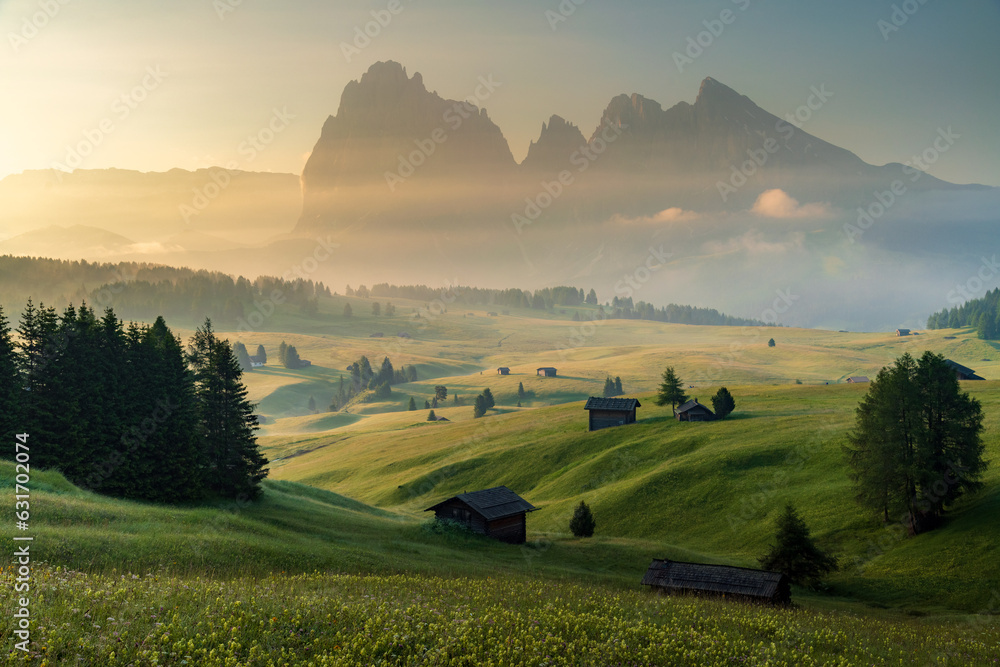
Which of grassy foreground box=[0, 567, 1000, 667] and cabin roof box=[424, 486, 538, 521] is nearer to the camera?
grassy foreground box=[0, 567, 1000, 667]

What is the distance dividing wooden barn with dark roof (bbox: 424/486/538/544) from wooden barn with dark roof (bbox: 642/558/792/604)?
18.7 metres

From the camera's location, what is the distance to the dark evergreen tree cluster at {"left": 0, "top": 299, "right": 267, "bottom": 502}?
40.0m

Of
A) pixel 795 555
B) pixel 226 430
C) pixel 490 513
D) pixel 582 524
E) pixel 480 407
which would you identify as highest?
pixel 226 430

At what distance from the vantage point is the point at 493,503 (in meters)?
52.2

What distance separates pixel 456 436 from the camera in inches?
4306

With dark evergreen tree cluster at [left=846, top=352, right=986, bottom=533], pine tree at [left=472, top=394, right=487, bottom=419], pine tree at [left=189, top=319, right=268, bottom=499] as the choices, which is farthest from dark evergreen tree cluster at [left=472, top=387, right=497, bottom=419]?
dark evergreen tree cluster at [left=846, top=352, right=986, bottom=533]

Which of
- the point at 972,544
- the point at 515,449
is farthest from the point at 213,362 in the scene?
the point at 972,544

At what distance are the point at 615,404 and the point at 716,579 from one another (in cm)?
6250

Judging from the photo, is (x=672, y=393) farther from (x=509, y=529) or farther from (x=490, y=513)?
(x=490, y=513)

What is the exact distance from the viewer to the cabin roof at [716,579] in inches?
1246

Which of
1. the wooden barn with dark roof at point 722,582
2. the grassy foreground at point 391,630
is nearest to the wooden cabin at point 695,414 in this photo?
the wooden barn with dark roof at point 722,582

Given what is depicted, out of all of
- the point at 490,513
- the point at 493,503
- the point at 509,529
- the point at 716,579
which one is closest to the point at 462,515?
the point at 493,503

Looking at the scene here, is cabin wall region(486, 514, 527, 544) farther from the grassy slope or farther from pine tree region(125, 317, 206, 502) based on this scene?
pine tree region(125, 317, 206, 502)

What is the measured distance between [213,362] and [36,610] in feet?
134
